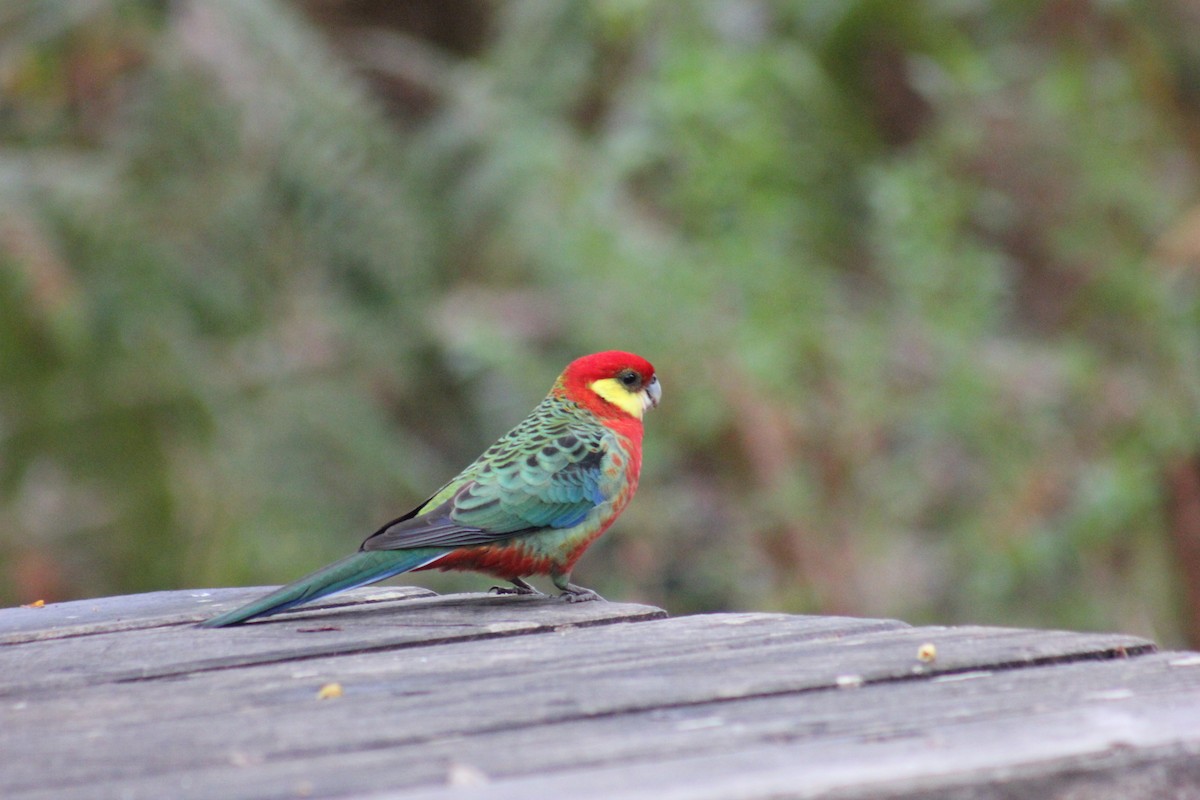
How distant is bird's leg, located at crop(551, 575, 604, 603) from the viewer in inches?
117

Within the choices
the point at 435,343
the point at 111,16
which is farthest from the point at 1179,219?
the point at 111,16

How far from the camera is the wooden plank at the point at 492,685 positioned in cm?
157

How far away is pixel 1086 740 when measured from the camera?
1399 millimetres

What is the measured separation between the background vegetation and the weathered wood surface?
293cm

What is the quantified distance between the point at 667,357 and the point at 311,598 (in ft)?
8.77

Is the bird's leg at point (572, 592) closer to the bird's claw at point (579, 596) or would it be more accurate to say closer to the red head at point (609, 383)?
the bird's claw at point (579, 596)

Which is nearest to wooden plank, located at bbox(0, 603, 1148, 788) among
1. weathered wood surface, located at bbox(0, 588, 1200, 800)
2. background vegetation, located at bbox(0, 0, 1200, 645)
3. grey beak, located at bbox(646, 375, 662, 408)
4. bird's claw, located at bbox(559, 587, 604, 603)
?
weathered wood surface, located at bbox(0, 588, 1200, 800)

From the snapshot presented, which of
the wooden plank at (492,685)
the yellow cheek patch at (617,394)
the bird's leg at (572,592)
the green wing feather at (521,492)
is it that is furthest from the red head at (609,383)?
the wooden plank at (492,685)

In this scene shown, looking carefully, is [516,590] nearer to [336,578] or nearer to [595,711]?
[336,578]

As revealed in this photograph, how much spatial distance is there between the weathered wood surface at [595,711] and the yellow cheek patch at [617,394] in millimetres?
1463

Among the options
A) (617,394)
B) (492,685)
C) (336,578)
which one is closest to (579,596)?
(336,578)

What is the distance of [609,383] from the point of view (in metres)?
3.82

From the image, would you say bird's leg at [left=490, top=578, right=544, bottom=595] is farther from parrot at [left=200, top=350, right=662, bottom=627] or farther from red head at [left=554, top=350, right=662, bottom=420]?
red head at [left=554, top=350, right=662, bottom=420]

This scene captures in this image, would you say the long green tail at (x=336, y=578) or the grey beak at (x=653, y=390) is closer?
the long green tail at (x=336, y=578)
